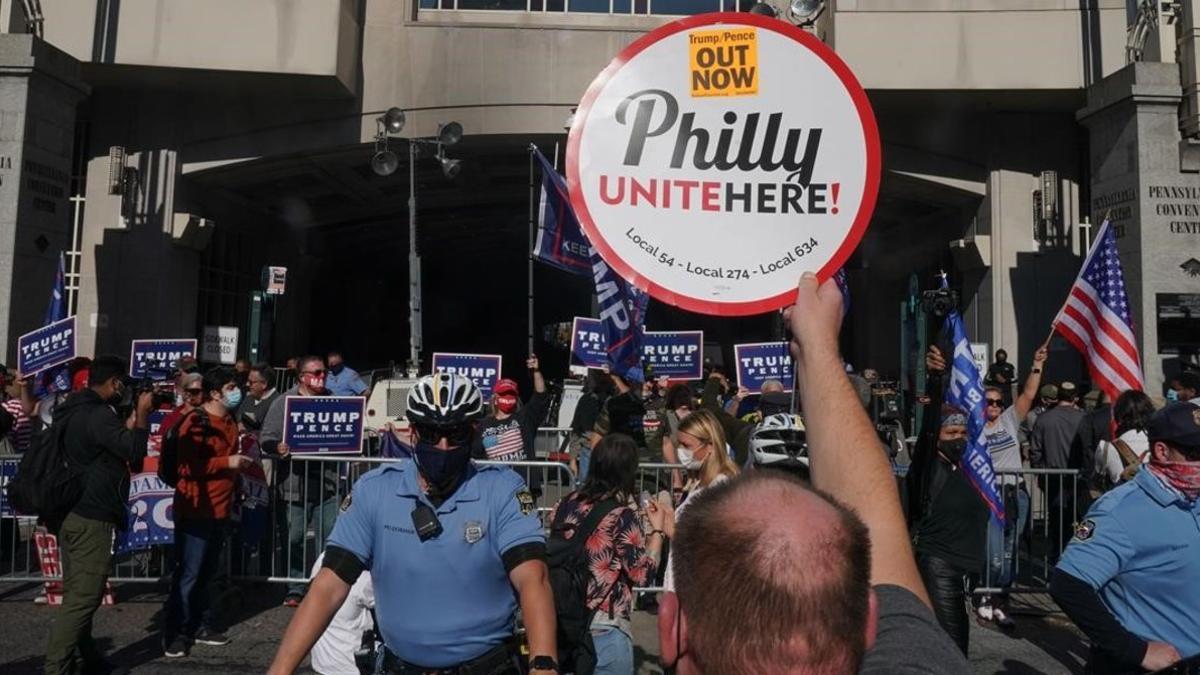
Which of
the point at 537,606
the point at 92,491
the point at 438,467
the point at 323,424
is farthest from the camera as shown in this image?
the point at 323,424

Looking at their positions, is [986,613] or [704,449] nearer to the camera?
[704,449]

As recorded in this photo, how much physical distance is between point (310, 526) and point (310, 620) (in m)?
5.89

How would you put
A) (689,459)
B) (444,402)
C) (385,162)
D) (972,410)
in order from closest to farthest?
(444,402) → (689,459) → (972,410) → (385,162)

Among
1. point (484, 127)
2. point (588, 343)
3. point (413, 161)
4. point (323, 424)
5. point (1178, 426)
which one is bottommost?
point (323, 424)

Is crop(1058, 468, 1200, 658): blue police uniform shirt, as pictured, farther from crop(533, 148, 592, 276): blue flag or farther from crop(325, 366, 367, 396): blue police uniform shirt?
crop(325, 366, 367, 396): blue police uniform shirt

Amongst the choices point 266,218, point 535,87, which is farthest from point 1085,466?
point 266,218

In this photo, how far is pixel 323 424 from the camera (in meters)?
8.99

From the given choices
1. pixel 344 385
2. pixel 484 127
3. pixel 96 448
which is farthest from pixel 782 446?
pixel 484 127

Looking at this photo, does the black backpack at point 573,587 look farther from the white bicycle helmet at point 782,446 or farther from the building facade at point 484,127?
the building facade at point 484,127

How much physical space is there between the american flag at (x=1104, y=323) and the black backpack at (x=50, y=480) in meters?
7.53

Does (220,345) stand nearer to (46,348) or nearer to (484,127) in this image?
(484,127)

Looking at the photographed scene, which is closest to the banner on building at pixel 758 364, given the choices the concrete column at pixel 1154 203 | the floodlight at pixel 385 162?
the concrete column at pixel 1154 203

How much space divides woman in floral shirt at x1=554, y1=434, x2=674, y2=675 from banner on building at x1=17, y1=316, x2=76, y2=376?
7.61 m

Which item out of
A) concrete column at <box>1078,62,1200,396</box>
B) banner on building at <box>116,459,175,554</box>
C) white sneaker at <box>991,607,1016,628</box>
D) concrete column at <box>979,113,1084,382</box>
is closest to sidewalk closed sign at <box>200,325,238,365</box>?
banner on building at <box>116,459,175,554</box>
